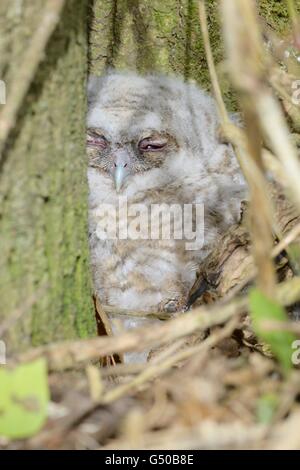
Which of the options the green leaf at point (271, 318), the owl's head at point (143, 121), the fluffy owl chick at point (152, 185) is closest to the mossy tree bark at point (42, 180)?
the green leaf at point (271, 318)

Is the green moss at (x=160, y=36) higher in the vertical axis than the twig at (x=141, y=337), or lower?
higher

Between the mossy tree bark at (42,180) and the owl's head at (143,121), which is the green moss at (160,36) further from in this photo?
the mossy tree bark at (42,180)

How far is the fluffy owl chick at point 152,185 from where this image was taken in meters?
2.47

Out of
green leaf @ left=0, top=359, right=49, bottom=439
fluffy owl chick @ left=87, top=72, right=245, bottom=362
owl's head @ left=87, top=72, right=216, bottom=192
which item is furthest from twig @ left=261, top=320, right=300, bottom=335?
owl's head @ left=87, top=72, right=216, bottom=192

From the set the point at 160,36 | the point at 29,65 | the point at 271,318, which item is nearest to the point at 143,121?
the point at 160,36

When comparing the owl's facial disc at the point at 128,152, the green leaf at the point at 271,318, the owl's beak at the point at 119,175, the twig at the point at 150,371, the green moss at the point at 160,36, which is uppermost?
the green moss at the point at 160,36

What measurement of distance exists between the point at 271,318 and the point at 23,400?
357mm

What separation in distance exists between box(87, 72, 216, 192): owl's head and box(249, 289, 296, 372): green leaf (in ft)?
5.92

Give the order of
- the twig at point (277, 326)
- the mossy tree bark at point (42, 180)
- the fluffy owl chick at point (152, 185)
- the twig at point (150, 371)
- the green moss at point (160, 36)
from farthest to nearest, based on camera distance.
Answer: the green moss at point (160, 36) → the fluffy owl chick at point (152, 185) → the mossy tree bark at point (42, 180) → the twig at point (150, 371) → the twig at point (277, 326)

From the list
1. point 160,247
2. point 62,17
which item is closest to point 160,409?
point 62,17

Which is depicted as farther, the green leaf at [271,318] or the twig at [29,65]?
the twig at [29,65]

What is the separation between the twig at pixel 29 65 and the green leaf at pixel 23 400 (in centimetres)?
37

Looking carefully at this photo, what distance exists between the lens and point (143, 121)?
2.75 m

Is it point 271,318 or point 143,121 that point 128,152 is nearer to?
point 143,121
